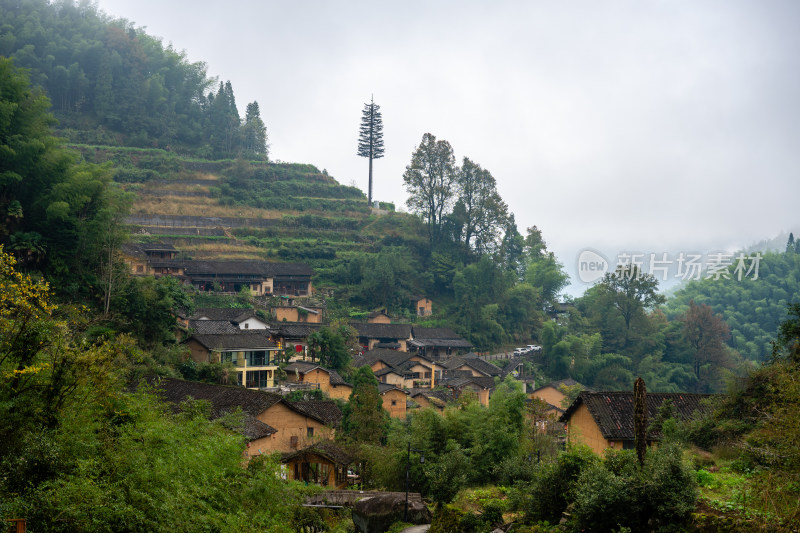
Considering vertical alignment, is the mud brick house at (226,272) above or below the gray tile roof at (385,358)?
above

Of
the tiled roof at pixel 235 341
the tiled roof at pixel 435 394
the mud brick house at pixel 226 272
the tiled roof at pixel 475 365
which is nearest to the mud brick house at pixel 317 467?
the tiled roof at pixel 235 341

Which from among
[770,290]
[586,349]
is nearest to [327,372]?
[586,349]

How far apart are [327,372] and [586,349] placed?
1994 centimetres

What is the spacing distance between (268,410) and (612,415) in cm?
936

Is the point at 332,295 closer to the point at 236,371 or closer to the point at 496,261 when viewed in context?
the point at 496,261

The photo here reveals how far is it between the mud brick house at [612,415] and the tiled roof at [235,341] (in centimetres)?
1286

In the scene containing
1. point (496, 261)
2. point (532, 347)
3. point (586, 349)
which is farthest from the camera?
point (496, 261)

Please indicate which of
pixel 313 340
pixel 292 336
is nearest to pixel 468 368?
pixel 313 340

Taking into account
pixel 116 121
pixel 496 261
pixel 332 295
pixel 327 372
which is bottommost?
pixel 327 372

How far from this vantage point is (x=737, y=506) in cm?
830

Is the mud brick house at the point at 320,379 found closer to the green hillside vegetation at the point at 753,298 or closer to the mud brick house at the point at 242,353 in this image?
the mud brick house at the point at 242,353

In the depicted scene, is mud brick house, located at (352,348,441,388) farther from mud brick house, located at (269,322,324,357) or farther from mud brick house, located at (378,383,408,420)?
mud brick house, located at (378,383,408,420)

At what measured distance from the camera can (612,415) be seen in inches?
655

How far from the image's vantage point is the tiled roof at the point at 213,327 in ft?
88.1
